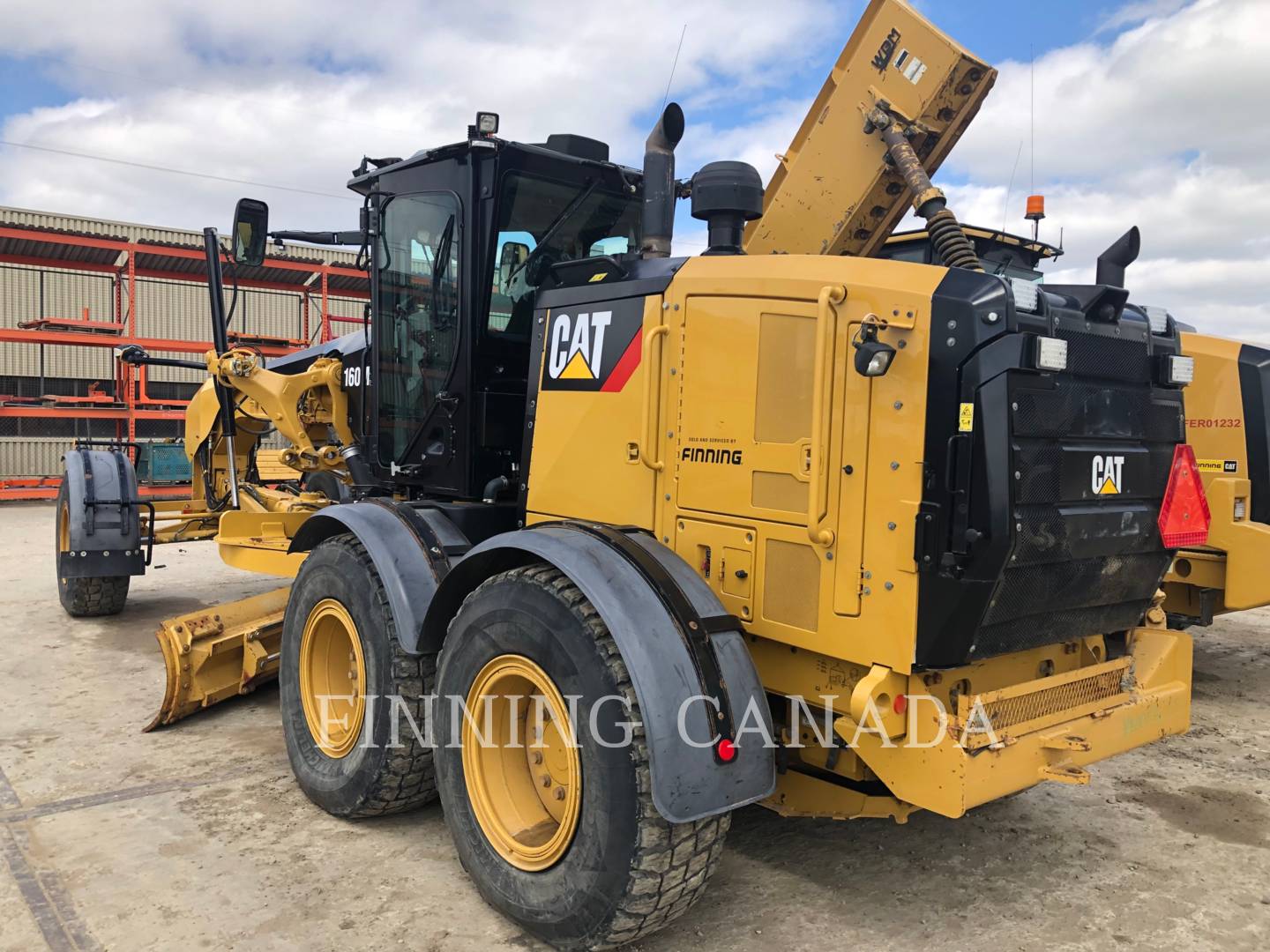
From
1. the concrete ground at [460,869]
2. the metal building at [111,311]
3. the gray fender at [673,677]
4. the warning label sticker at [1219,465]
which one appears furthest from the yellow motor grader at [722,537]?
the metal building at [111,311]

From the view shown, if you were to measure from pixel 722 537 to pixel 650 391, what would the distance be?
559 millimetres

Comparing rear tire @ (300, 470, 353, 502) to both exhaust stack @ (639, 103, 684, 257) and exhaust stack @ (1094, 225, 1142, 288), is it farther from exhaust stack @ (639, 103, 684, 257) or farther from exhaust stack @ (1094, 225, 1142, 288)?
exhaust stack @ (1094, 225, 1142, 288)

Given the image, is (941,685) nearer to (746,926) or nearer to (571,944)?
(746,926)

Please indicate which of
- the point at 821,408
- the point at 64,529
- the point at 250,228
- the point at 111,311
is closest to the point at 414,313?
the point at 250,228

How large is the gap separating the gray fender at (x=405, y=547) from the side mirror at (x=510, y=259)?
1.09m

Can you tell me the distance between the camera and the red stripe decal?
3.42 m

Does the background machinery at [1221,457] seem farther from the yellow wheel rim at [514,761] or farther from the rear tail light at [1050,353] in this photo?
the yellow wheel rim at [514,761]

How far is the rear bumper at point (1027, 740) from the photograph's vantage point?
2.76m

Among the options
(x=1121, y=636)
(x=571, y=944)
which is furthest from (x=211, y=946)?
(x=1121, y=636)

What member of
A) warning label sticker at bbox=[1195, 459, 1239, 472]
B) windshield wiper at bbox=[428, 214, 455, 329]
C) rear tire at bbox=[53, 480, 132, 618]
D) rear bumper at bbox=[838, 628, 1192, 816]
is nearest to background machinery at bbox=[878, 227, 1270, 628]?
Result: warning label sticker at bbox=[1195, 459, 1239, 472]

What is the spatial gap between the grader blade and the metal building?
13662mm

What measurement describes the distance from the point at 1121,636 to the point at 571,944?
7.36ft

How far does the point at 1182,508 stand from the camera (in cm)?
331

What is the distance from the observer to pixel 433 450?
15.3 ft
